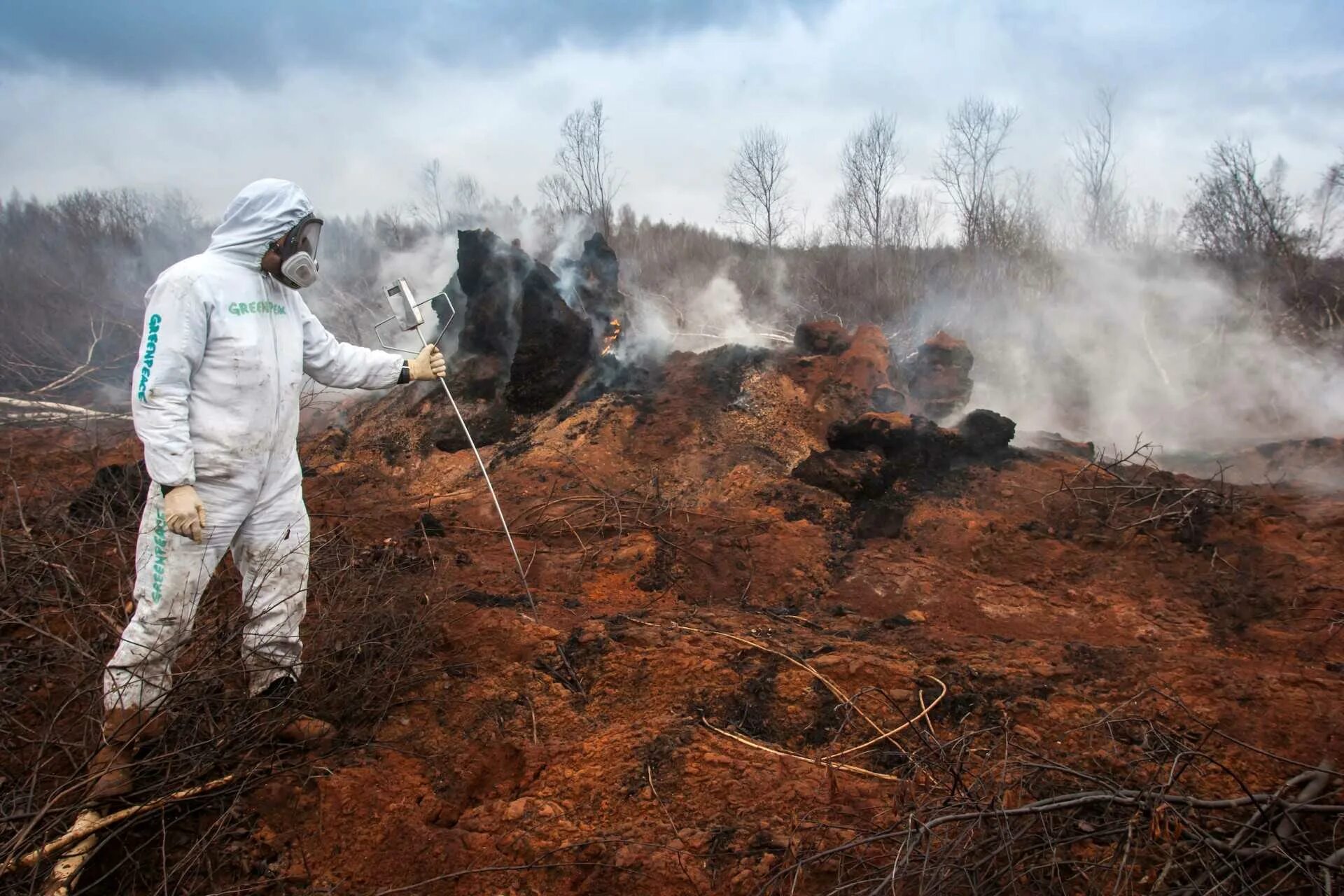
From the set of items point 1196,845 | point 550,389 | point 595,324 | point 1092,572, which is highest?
point 595,324

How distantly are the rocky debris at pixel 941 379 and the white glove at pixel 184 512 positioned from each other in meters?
8.67

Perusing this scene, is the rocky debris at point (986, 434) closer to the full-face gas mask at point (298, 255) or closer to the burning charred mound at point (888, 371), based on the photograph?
the burning charred mound at point (888, 371)

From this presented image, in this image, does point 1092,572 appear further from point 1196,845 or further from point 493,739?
point 493,739

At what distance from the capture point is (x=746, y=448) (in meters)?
7.81

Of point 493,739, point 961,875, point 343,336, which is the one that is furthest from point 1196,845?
point 343,336

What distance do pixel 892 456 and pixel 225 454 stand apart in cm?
593

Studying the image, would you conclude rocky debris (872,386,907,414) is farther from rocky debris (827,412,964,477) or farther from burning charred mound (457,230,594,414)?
burning charred mound (457,230,594,414)

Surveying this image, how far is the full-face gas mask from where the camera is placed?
308 centimetres

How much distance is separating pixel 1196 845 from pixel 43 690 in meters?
4.03

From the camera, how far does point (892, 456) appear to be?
7.36 metres

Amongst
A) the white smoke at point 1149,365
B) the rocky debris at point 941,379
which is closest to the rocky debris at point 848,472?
the rocky debris at point 941,379

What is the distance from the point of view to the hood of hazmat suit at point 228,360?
2.72 meters

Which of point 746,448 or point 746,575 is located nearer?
point 746,575

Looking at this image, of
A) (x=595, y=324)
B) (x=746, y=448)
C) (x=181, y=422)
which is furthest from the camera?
(x=595, y=324)
